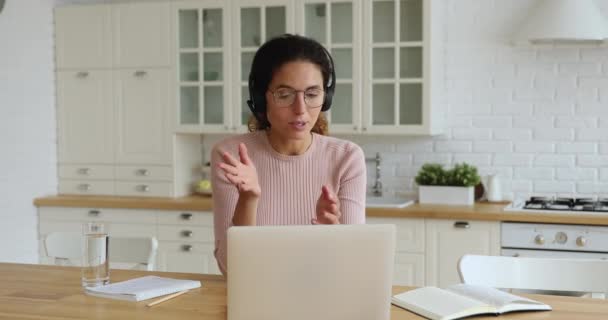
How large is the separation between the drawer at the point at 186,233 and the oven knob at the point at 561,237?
69.8 inches

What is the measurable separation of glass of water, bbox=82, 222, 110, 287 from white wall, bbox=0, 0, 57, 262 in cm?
240

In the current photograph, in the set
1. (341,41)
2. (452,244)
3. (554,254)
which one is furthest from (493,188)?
(341,41)

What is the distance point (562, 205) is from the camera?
4047 mm

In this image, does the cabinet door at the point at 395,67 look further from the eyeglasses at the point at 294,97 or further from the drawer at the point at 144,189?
the eyeglasses at the point at 294,97

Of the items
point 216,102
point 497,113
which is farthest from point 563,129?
point 216,102

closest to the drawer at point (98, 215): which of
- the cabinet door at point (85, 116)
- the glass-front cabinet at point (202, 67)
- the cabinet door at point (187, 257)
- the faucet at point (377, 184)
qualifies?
the cabinet door at point (187, 257)

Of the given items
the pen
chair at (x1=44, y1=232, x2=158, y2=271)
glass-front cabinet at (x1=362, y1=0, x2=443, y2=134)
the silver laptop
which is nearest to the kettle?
glass-front cabinet at (x1=362, y1=0, x2=443, y2=134)

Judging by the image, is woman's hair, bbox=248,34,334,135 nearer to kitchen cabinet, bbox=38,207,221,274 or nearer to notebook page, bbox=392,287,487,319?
notebook page, bbox=392,287,487,319

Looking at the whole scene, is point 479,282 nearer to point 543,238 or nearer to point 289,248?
point 289,248

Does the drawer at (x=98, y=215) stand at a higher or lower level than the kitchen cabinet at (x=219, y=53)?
lower

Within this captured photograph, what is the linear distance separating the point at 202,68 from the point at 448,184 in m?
1.55

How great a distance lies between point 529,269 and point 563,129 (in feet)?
6.80

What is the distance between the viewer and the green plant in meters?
4.24

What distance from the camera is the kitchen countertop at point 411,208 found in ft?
12.4
